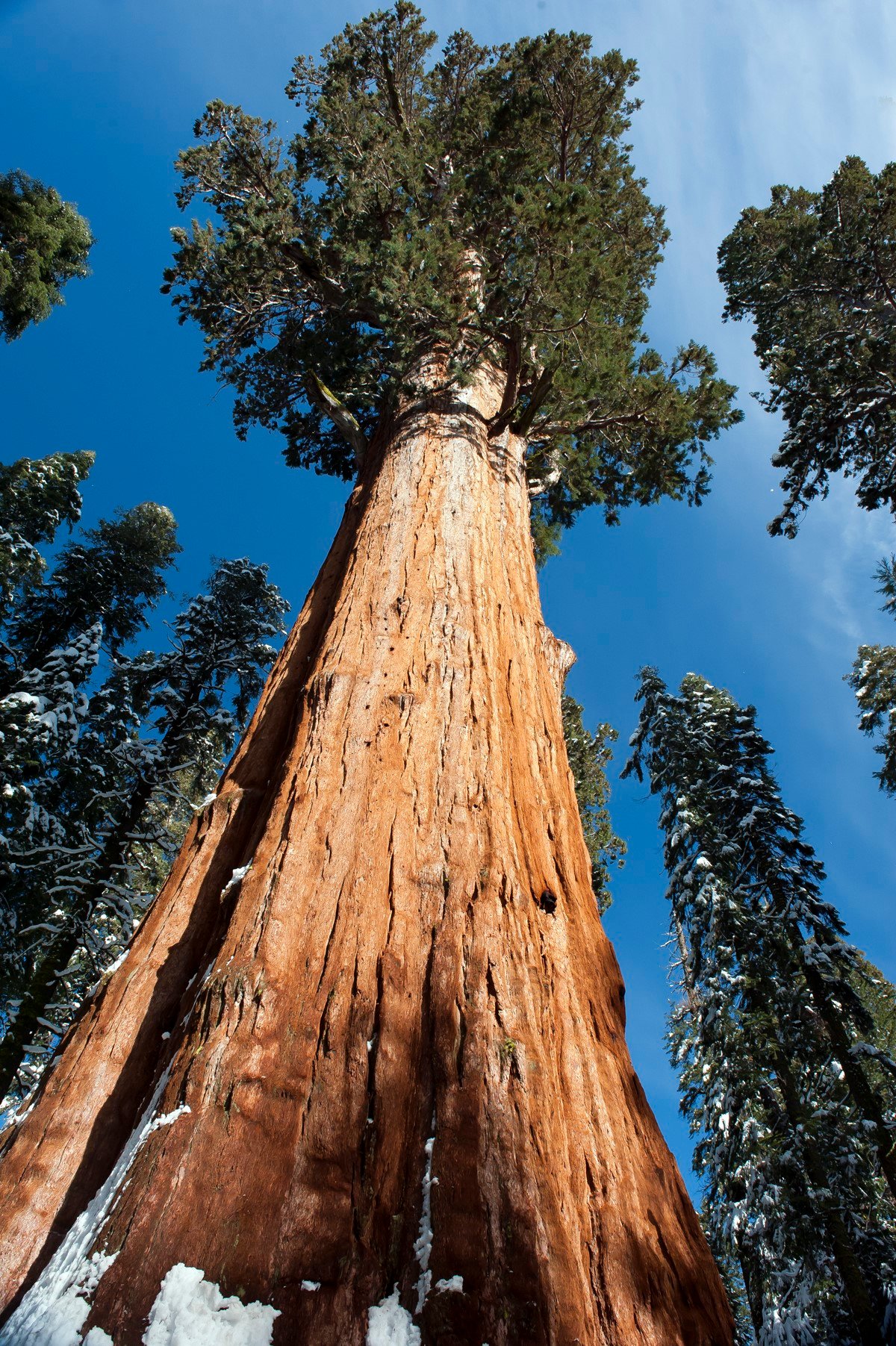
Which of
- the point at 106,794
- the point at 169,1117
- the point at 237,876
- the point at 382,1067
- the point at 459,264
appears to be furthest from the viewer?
the point at 106,794

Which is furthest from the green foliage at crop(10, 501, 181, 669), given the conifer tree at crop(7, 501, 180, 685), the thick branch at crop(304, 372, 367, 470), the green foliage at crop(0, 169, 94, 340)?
the thick branch at crop(304, 372, 367, 470)

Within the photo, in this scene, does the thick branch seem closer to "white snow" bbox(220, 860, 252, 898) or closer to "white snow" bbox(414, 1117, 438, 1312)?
"white snow" bbox(220, 860, 252, 898)

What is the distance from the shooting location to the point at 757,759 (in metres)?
15.2

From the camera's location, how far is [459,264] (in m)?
6.93

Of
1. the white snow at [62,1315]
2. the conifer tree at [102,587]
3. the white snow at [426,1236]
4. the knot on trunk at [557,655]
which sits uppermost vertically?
the conifer tree at [102,587]

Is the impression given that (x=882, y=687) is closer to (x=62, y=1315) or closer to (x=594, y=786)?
(x=594, y=786)

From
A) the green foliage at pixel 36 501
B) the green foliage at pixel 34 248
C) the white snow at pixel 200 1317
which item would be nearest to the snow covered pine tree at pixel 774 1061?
the white snow at pixel 200 1317

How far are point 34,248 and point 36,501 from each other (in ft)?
13.9

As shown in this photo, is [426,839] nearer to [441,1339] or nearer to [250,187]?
[441,1339]

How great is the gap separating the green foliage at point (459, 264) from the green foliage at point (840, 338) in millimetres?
3771

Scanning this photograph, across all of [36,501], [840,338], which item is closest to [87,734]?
[36,501]

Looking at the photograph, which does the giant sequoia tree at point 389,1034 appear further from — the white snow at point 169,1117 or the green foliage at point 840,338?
the green foliage at point 840,338

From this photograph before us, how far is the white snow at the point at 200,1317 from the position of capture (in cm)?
154

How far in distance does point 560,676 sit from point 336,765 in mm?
2071
